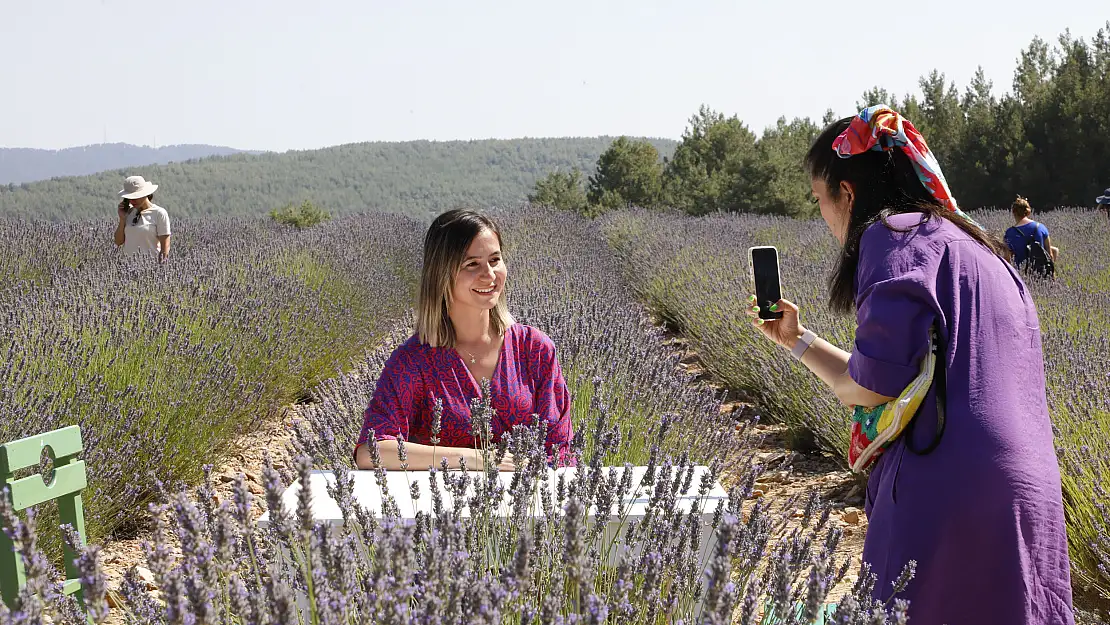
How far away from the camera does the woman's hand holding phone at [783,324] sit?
207 centimetres

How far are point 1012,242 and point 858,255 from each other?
6.48m

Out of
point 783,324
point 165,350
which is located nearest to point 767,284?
point 783,324

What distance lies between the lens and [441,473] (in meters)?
2.06

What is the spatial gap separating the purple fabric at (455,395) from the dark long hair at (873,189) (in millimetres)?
847

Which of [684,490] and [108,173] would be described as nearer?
[684,490]

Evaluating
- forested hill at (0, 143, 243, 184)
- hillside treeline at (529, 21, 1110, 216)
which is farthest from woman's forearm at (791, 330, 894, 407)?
forested hill at (0, 143, 243, 184)

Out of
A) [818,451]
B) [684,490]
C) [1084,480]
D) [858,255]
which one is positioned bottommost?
[818,451]

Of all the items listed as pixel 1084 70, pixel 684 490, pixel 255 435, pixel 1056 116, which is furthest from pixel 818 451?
pixel 1084 70

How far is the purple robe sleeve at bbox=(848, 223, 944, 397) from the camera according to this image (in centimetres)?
155

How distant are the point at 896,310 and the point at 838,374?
0.36 metres

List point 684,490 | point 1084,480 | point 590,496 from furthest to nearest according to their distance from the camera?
1. point 1084,480
2. point 684,490
3. point 590,496

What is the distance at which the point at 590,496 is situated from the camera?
56.1 inches

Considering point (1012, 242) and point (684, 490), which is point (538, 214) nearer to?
point (1012, 242)

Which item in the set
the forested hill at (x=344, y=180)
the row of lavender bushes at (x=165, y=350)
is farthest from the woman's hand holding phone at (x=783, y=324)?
the forested hill at (x=344, y=180)
